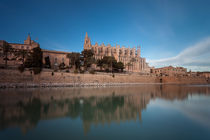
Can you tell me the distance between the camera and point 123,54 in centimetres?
6962

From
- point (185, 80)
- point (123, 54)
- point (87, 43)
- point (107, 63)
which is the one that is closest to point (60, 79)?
point (107, 63)

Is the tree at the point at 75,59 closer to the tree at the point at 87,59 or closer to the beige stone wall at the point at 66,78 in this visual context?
the tree at the point at 87,59

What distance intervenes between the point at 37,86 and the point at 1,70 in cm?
723

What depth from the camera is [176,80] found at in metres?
58.6

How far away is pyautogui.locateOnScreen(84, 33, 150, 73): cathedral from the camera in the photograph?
64.8 meters

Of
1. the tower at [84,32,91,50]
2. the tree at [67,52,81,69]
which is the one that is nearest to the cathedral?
the tower at [84,32,91,50]

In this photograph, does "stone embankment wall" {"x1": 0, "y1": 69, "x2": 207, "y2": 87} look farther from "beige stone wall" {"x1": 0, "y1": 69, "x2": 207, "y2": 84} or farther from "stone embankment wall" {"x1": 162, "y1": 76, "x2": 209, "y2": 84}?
"stone embankment wall" {"x1": 162, "y1": 76, "x2": 209, "y2": 84}

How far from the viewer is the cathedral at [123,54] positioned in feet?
212

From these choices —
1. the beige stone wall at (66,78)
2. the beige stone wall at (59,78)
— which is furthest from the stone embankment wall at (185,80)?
the beige stone wall at (59,78)

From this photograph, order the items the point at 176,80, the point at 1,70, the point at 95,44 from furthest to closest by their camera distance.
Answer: the point at 95,44, the point at 176,80, the point at 1,70

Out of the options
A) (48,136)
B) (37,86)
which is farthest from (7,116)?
(37,86)

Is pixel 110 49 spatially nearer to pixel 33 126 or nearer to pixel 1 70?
pixel 1 70

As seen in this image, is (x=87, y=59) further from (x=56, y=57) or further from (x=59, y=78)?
(x=59, y=78)

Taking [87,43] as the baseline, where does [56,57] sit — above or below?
below
